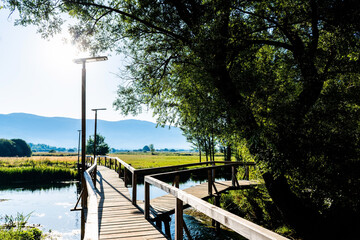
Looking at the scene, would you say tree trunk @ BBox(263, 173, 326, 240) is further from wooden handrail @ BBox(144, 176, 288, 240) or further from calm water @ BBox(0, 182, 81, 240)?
calm water @ BBox(0, 182, 81, 240)

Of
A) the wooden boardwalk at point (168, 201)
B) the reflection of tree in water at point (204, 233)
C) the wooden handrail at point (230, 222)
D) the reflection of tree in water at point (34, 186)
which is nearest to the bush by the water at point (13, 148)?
the reflection of tree in water at point (34, 186)

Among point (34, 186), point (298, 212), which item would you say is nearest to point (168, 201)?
point (298, 212)

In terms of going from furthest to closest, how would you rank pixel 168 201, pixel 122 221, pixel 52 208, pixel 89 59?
pixel 52 208 < pixel 89 59 < pixel 168 201 < pixel 122 221

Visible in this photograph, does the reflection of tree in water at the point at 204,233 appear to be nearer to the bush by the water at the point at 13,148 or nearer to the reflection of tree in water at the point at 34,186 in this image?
the reflection of tree in water at the point at 34,186

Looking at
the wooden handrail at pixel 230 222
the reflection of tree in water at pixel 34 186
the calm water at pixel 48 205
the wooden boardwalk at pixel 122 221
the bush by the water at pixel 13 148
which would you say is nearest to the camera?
the wooden handrail at pixel 230 222

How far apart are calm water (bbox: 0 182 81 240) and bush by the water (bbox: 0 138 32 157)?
328ft

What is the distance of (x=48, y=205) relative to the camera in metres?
21.2

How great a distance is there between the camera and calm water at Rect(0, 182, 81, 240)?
15.6m

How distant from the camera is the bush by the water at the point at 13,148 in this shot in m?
110

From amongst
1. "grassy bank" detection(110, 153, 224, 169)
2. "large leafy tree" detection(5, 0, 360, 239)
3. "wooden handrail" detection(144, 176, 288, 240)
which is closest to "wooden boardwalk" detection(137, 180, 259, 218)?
"wooden handrail" detection(144, 176, 288, 240)

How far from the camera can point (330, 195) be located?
24.7ft

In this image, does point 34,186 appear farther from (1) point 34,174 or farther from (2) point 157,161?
(2) point 157,161

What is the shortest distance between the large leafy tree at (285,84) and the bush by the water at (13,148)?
12397 cm

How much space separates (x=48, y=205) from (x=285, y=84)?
68.8 feet
